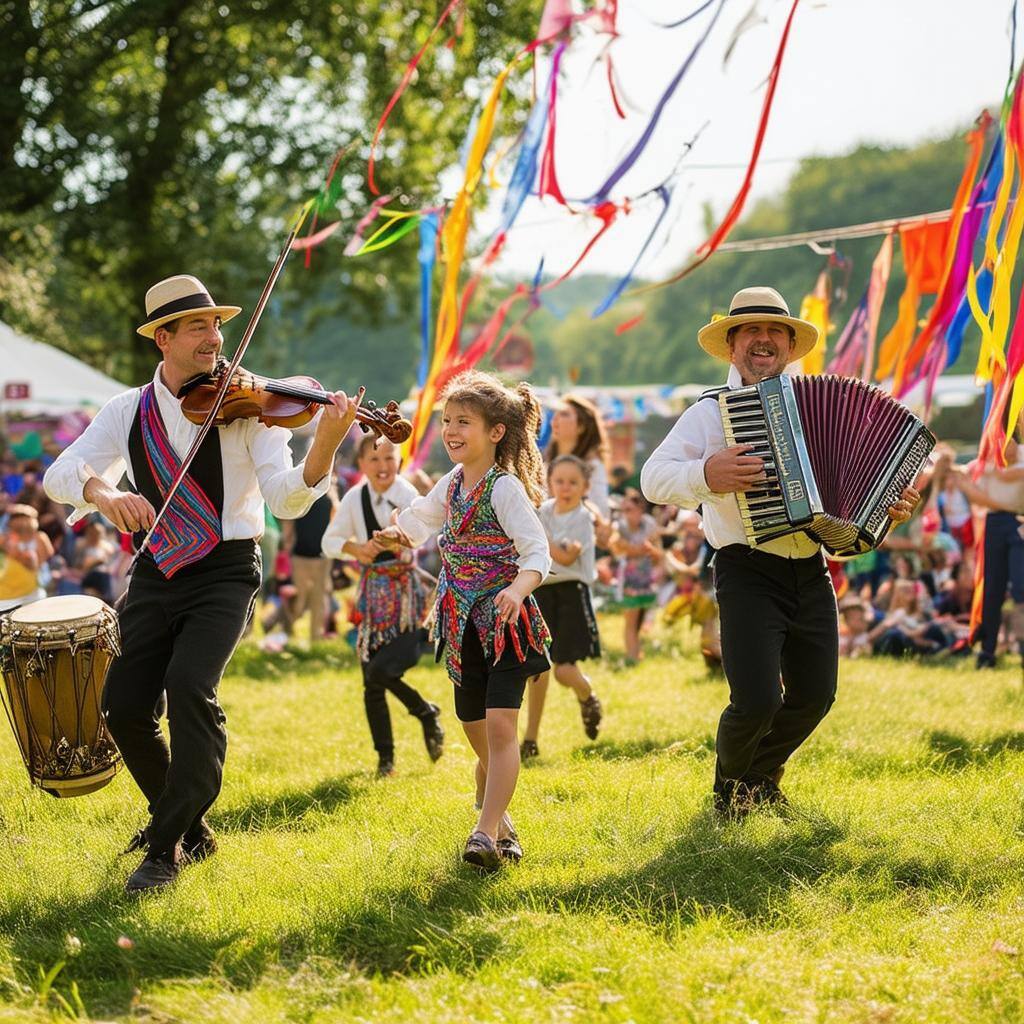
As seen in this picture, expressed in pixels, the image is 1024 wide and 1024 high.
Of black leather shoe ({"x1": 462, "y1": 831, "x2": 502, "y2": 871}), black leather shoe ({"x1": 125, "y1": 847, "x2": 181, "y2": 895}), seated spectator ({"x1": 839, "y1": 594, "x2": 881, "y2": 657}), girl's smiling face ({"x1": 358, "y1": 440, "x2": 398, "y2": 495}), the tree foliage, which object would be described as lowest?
seated spectator ({"x1": 839, "y1": 594, "x2": 881, "y2": 657})

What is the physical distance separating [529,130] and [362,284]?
17618 mm

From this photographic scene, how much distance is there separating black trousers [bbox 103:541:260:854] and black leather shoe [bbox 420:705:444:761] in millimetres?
2359

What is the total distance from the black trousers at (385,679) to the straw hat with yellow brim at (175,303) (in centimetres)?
253

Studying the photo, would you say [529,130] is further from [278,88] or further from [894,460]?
[278,88]

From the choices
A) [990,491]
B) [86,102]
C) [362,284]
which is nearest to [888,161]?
[362,284]

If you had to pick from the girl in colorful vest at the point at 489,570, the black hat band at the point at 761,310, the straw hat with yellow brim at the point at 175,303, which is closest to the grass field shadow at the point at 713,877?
the girl in colorful vest at the point at 489,570

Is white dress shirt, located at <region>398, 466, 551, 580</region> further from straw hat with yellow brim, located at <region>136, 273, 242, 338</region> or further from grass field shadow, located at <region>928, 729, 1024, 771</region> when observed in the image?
grass field shadow, located at <region>928, 729, 1024, 771</region>

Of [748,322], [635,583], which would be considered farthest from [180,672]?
[635,583]

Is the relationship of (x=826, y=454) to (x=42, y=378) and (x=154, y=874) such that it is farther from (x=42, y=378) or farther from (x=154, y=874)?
(x=42, y=378)

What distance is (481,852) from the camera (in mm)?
4902

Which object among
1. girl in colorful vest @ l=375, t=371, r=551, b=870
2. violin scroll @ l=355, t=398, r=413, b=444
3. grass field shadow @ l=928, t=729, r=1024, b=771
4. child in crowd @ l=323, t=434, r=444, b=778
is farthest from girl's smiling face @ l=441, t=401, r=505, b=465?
grass field shadow @ l=928, t=729, r=1024, b=771

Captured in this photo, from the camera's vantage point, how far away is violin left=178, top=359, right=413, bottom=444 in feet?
16.1

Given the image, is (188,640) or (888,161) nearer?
(188,640)

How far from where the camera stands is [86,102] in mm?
21016
